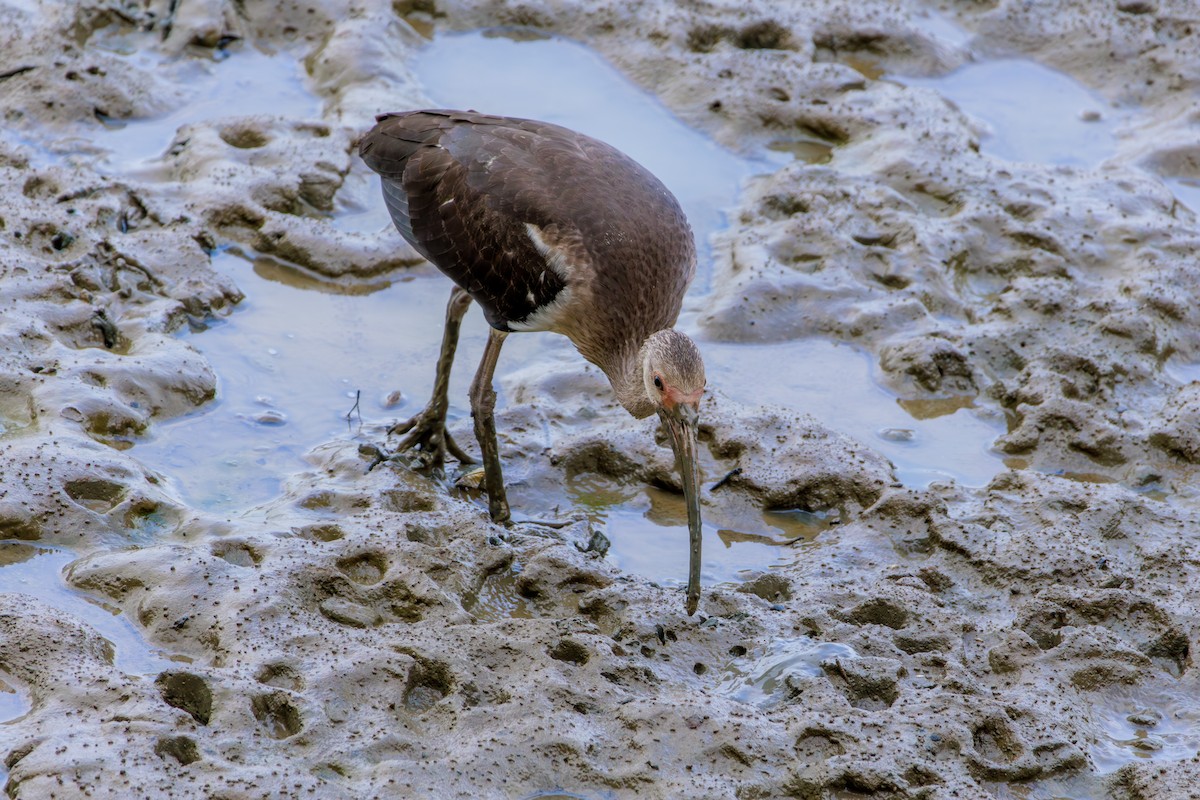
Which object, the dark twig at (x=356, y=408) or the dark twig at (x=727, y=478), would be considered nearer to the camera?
the dark twig at (x=727, y=478)

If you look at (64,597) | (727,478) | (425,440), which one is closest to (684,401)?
(727,478)

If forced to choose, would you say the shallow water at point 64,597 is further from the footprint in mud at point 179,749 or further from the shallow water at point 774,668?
the shallow water at point 774,668

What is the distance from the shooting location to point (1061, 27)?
10477 mm

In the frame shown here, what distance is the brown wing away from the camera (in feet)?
17.6

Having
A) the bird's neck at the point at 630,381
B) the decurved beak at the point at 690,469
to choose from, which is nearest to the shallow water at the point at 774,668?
the decurved beak at the point at 690,469

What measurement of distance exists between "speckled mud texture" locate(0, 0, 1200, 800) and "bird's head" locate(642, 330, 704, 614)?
13.4 inches

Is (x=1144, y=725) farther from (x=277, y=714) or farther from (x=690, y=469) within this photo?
(x=277, y=714)

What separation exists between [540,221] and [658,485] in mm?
1488

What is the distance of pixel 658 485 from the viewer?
242 inches

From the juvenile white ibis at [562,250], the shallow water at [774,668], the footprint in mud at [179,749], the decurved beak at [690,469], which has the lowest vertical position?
the shallow water at [774,668]

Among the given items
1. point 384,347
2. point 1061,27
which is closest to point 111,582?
point 384,347

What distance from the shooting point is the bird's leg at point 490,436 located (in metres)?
5.79

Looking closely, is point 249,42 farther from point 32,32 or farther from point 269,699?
point 269,699

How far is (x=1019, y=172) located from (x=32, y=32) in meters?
7.02
